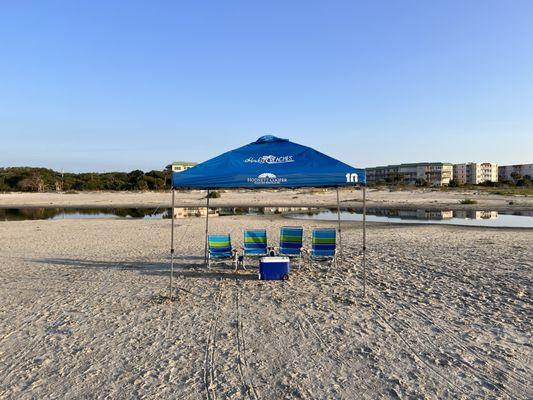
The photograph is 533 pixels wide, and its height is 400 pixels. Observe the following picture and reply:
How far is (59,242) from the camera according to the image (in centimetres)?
1470

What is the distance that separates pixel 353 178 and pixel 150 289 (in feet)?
14.7

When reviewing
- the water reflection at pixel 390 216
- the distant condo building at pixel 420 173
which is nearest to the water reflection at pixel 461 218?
the water reflection at pixel 390 216

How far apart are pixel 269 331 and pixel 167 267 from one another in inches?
198

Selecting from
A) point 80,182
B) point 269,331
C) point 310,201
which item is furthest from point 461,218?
point 80,182

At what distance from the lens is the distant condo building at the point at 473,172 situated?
133125mm

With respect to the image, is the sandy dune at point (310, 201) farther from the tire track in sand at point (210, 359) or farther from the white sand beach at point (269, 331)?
the tire track in sand at point (210, 359)

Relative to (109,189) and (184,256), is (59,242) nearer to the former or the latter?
(184,256)

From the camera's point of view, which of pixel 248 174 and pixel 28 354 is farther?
pixel 248 174

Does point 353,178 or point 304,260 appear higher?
point 353,178

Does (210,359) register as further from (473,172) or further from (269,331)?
(473,172)

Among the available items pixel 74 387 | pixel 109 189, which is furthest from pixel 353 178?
pixel 109 189

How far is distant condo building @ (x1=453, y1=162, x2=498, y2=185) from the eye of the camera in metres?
133

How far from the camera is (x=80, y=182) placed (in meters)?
79.7

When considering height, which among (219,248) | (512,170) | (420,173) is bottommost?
(219,248)
